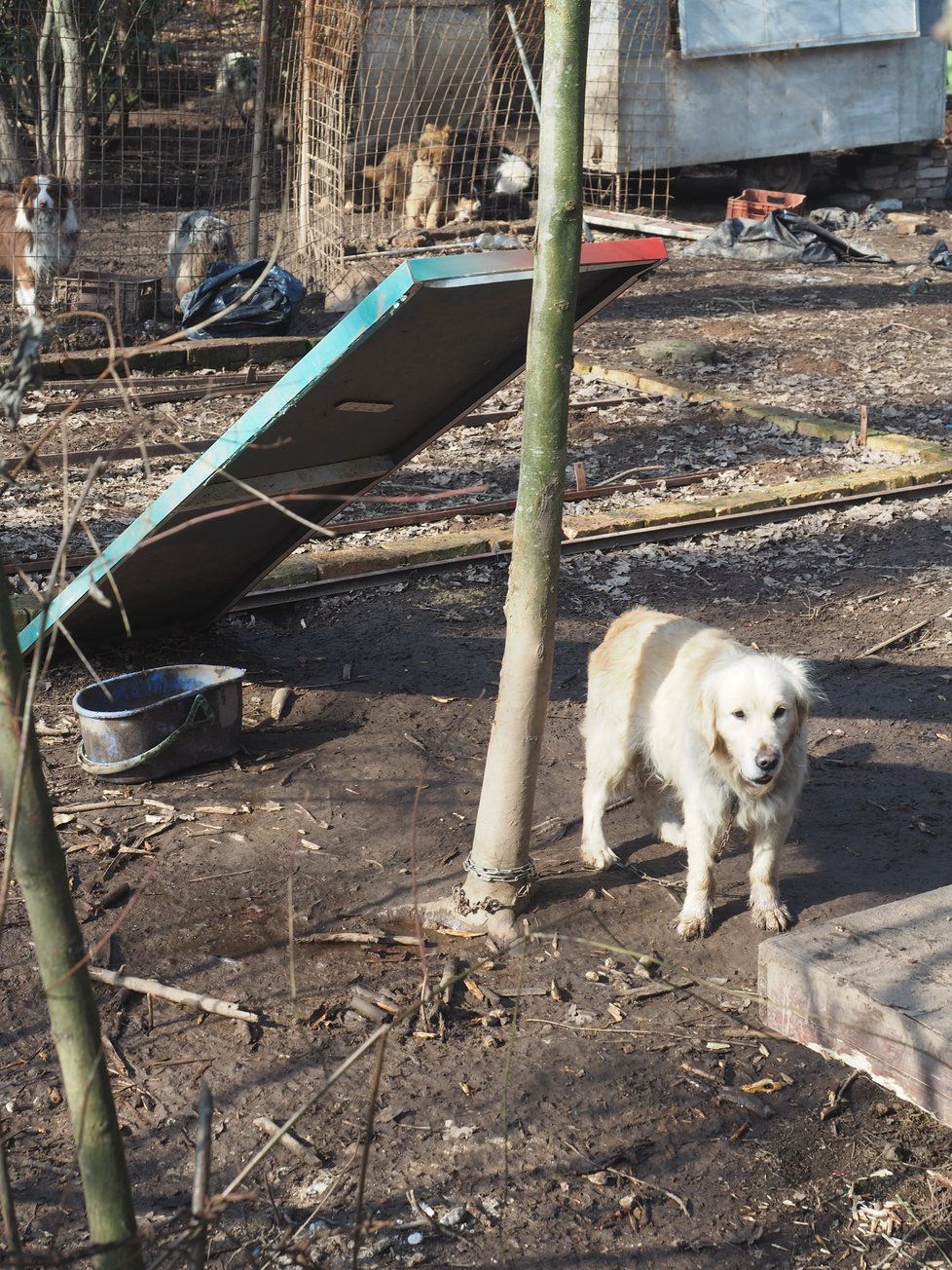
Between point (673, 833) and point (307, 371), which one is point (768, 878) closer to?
point (673, 833)

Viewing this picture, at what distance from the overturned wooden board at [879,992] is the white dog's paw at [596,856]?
95 centimetres

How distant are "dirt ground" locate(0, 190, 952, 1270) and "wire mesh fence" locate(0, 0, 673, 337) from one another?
766 cm

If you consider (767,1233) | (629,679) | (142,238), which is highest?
(142,238)

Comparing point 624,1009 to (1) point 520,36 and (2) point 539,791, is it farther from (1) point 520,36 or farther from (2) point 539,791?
(1) point 520,36

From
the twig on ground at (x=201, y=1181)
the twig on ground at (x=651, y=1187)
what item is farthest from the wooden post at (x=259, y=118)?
the twig on ground at (x=201, y=1181)

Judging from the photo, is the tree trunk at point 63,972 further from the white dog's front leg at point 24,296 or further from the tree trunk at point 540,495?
the white dog's front leg at point 24,296

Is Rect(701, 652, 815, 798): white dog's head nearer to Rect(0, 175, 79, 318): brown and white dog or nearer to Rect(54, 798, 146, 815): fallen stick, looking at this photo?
Rect(54, 798, 146, 815): fallen stick

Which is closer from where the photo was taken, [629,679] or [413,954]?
[413,954]

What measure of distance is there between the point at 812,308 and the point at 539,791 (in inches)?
390

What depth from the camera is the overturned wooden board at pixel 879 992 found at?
338 cm

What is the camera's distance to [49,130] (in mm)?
18078

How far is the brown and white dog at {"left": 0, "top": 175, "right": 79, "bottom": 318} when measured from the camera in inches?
505

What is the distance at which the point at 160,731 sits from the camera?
519 centimetres

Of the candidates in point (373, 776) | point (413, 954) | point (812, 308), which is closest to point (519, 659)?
point (413, 954)
